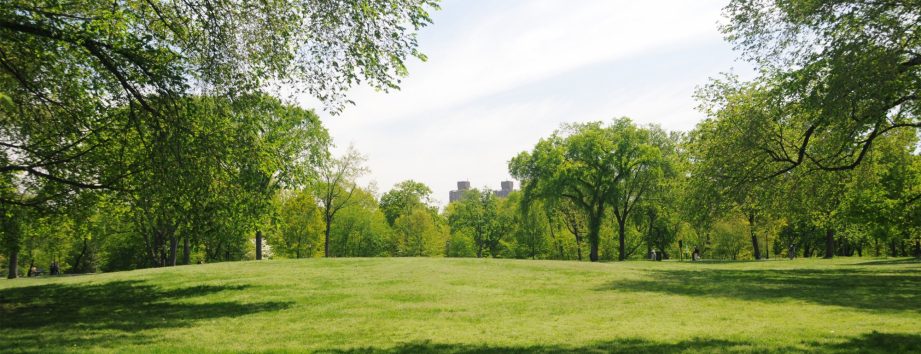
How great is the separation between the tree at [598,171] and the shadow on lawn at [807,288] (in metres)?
29.0

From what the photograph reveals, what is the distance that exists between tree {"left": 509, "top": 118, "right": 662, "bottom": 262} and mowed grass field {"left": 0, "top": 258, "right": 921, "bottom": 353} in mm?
29050

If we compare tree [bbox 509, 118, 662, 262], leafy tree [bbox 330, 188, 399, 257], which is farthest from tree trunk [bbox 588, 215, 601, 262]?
leafy tree [bbox 330, 188, 399, 257]

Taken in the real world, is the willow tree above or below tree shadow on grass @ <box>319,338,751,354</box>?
above

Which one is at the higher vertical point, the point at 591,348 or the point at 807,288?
the point at 591,348

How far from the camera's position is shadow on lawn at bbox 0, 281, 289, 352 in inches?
574

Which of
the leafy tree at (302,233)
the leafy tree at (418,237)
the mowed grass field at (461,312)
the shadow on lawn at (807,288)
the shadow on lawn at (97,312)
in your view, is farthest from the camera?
the leafy tree at (418,237)

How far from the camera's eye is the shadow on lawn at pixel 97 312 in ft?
47.8

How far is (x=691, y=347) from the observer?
11.6 m

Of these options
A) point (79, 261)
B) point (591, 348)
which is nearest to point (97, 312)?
point (591, 348)

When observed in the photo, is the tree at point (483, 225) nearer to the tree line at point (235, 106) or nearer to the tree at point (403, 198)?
the tree at point (403, 198)

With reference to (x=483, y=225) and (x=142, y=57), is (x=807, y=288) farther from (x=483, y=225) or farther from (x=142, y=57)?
(x=483, y=225)

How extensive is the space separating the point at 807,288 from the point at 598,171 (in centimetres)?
3714

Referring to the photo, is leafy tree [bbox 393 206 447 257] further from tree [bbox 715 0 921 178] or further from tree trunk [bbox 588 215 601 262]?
tree [bbox 715 0 921 178]

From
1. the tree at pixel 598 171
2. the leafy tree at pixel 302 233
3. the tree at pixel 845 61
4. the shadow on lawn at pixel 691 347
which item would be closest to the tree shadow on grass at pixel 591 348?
the shadow on lawn at pixel 691 347
